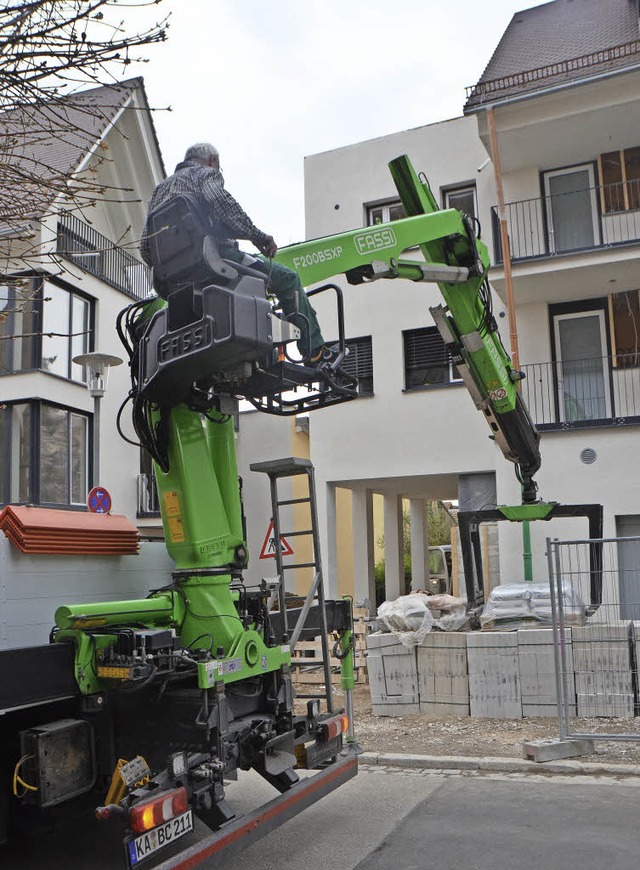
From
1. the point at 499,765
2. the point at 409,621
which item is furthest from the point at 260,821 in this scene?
the point at 409,621

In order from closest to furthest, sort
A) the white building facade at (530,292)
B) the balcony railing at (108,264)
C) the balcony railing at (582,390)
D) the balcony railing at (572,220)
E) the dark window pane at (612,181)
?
the white building facade at (530,292)
the balcony railing at (582,390)
the balcony railing at (572,220)
the dark window pane at (612,181)
the balcony railing at (108,264)

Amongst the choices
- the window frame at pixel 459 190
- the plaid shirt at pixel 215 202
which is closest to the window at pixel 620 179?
the window frame at pixel 459 190

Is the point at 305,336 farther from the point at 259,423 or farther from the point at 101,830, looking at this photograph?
the point at 259,423

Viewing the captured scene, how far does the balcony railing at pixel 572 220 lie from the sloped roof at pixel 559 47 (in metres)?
2.03

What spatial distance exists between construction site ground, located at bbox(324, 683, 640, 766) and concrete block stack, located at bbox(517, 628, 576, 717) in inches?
5.4

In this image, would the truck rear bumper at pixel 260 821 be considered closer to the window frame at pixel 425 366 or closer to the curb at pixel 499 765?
the curb at pixel 499 765

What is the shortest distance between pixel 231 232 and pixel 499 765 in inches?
210

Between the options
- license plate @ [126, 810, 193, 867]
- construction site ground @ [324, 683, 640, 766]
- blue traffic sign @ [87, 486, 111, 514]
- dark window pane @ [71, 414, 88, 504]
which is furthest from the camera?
dark window pane @ [71, 414, 88, 504]

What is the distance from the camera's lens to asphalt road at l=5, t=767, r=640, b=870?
211 inches

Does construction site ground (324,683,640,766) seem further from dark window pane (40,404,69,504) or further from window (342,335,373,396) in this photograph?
dark window pane (40,404,69,504)

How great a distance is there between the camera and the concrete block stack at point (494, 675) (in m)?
9.34

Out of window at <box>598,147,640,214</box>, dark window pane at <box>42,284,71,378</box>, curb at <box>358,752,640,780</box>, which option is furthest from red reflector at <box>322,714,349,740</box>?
dark window pane at <box>42,284,71,378</box>

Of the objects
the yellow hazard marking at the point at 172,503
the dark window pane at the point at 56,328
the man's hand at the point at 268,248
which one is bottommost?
the yellow hazard marking at the point at 172,503

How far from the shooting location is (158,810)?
4.16 m
